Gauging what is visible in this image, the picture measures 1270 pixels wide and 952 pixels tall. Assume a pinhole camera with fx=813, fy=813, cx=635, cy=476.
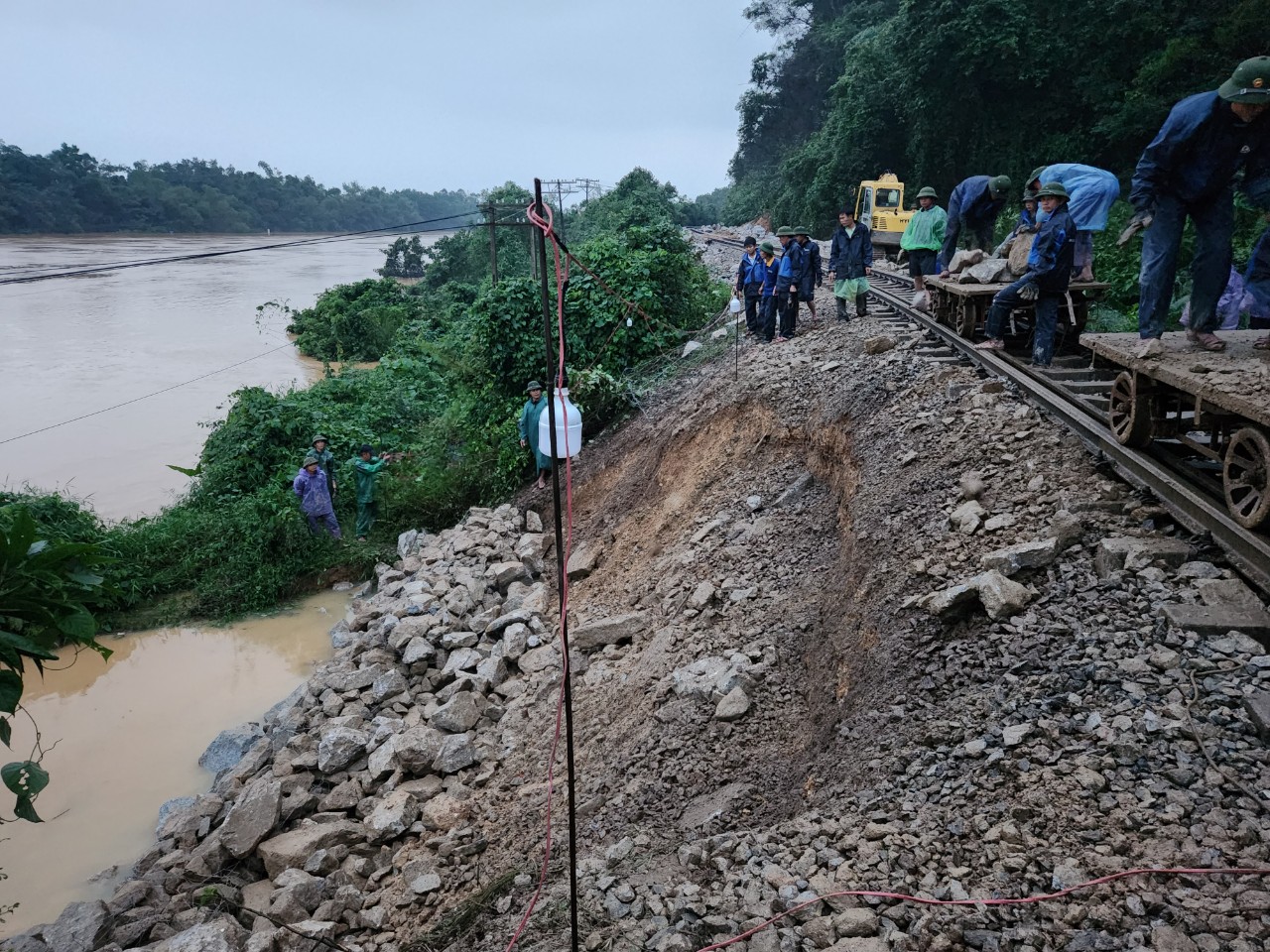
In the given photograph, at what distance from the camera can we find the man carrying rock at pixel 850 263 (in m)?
9.95

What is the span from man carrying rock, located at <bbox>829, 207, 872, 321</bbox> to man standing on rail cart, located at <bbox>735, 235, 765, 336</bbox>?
993 millimetres

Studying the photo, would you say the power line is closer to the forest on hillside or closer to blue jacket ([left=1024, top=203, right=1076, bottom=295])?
blue jacket ([left=1024, top=203, right=1076, bottom=295])

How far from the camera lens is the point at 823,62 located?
38.4 m

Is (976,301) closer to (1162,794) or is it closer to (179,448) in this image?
(1162,794)

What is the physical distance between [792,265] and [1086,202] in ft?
10.9

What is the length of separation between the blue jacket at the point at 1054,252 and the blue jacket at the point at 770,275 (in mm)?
4221

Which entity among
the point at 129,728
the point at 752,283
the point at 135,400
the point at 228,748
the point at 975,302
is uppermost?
the point at 752,283

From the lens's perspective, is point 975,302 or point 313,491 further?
point 313,491

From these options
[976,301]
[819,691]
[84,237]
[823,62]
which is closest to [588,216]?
[823,62]

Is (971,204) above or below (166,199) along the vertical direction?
below

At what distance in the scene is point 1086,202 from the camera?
7672mm

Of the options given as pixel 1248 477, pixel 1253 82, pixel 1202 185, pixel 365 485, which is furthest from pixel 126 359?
pixel 1248 477

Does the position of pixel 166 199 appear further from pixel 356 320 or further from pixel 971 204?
pixel 971 204

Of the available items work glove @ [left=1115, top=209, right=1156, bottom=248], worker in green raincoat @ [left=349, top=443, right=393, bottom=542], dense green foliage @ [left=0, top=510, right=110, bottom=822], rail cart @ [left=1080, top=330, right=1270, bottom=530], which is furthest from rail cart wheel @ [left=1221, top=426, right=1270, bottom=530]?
worker in green raincoat @ [left=349, top=443, right=393, bottom=542]
